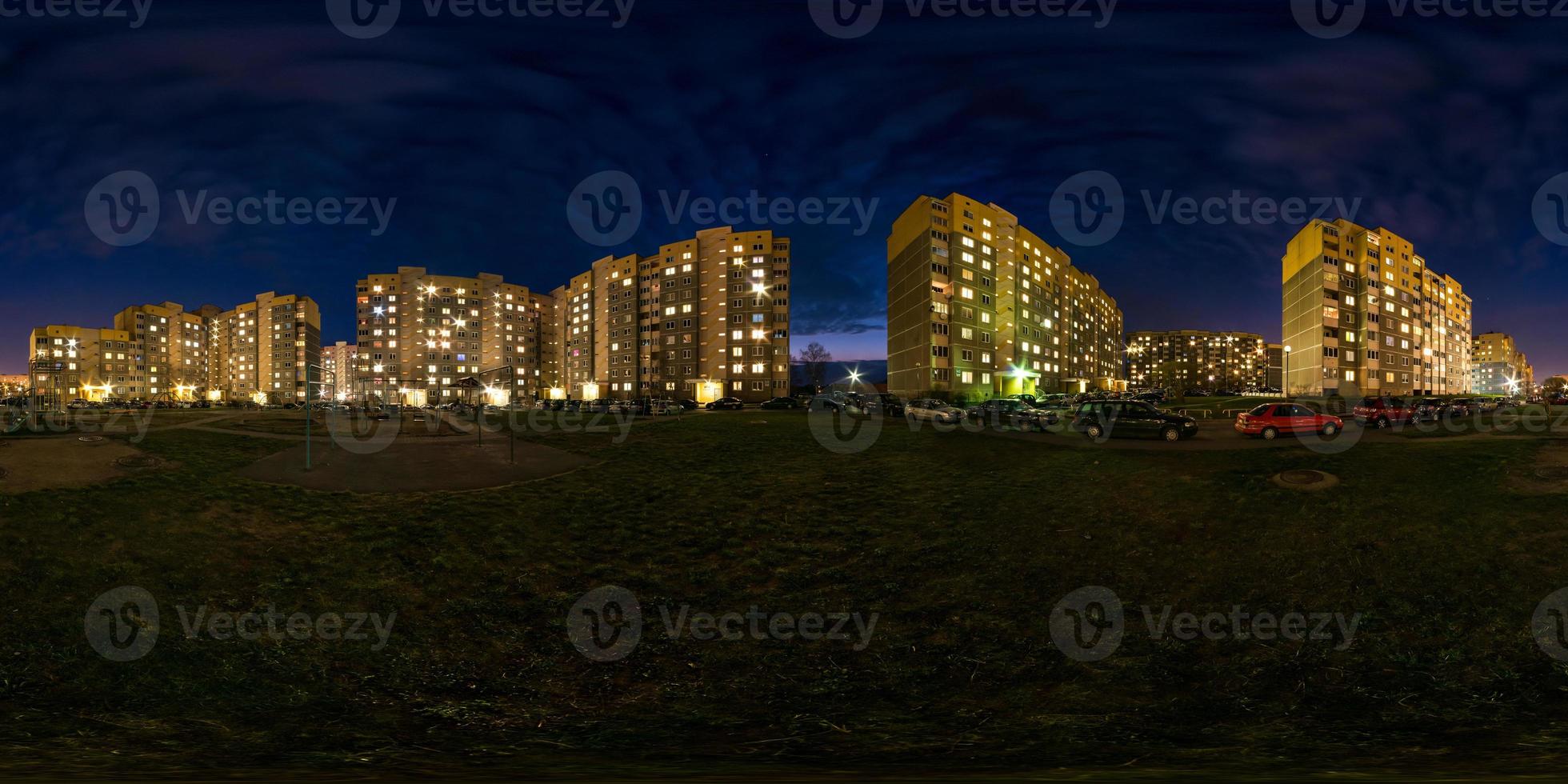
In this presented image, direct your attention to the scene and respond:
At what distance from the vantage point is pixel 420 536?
11969 mm

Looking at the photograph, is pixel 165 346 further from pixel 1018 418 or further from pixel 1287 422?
pixel 1287 422

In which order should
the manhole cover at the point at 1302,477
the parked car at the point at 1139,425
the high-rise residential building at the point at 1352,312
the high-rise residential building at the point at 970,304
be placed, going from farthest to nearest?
the high-rise residential building at the point at 970,304, the high-rise residential building at the point at 1352,312, the parked car at the point at 1139,425, the manhole cover at the point at 1302,477

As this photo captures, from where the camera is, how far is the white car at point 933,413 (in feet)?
116

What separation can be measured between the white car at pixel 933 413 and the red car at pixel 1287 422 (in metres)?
13.6

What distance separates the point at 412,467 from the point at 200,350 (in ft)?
681

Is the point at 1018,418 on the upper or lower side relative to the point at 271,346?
lower

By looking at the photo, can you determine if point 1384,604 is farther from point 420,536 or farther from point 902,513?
point 420,536

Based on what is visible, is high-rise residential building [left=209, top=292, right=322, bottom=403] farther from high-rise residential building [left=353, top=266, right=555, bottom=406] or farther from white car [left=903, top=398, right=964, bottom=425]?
white car [left=903, top=398, right=964, bottom=425]

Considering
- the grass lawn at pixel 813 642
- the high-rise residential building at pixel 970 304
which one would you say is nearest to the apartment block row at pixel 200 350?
the high-rise residential building at pixel 970 304

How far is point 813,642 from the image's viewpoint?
335 inches

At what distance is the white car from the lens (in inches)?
1393

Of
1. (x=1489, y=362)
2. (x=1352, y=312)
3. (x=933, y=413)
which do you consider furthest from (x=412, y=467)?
(x=1489, y=362)

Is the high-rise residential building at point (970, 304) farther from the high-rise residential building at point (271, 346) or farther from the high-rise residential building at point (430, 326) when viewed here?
the high-rise residential building at point (271, 346)

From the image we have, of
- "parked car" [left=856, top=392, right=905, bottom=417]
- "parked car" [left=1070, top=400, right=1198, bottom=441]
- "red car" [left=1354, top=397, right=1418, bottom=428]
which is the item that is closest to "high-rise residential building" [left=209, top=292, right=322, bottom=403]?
"parked car" [left=856, top=392, right=905, bottom=417]
